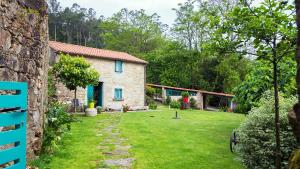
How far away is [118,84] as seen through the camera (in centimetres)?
2258

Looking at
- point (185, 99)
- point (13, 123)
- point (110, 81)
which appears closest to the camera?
Answer: point (13, 123)

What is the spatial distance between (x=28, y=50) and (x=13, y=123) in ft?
7.97

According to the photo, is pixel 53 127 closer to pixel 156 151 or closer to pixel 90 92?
pixel 156 151

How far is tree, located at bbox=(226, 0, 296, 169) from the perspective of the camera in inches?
156

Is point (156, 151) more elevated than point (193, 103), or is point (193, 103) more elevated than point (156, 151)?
point (193, 103)

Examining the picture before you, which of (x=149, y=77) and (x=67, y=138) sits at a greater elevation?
(x=149, y=77)

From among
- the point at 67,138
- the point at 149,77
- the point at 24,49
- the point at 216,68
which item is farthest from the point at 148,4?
the point at 24,49

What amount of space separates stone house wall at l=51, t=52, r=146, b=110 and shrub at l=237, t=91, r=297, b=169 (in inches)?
596

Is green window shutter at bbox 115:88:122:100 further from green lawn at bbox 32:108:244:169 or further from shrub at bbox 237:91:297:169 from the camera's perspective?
shrub at bbox 237:91:297:169

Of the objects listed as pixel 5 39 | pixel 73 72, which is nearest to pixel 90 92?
pixel 73 72

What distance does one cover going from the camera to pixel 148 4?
1801 inches

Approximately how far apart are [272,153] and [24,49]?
5.10 metres

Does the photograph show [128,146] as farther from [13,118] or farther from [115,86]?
[115,86]

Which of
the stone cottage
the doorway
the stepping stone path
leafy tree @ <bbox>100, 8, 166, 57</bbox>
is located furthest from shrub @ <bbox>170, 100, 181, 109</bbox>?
the stepping stone path
